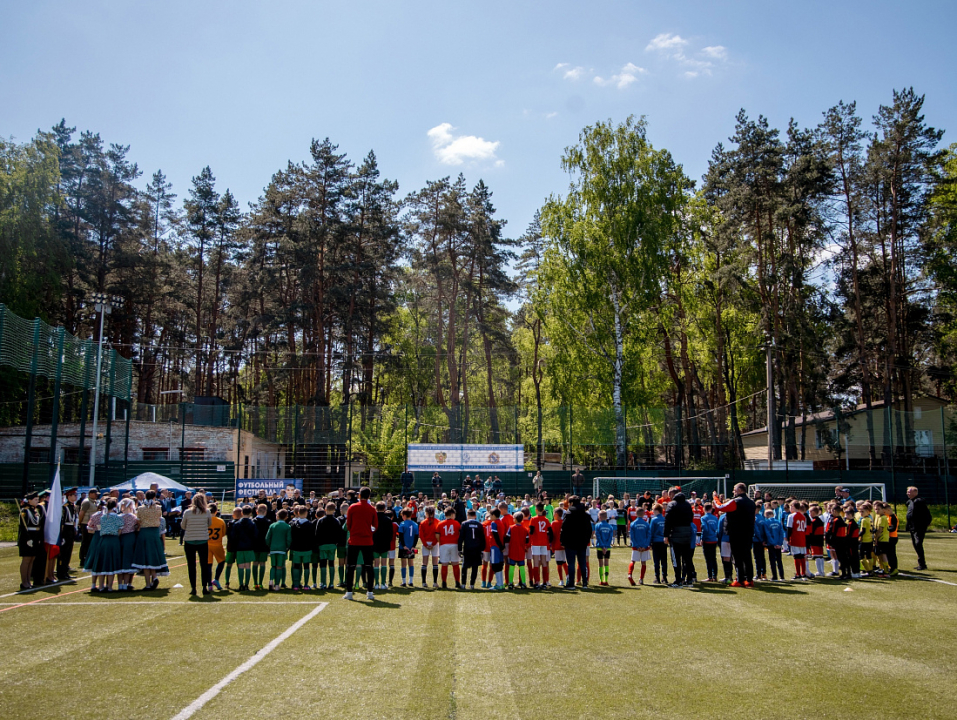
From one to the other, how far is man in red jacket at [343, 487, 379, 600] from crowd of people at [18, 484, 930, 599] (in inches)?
0.7

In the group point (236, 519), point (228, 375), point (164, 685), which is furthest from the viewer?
point (228, 375)

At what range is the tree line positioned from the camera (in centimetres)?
3475

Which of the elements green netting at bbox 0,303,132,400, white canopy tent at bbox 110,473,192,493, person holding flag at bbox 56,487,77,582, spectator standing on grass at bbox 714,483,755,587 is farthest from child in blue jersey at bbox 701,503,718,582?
green netting at bbox 0,303,132,400

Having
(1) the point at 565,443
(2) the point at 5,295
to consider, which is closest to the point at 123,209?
(2) the point at 5,295

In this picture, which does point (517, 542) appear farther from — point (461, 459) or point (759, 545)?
point (461, 459)

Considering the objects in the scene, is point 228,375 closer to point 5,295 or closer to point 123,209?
point 123,209

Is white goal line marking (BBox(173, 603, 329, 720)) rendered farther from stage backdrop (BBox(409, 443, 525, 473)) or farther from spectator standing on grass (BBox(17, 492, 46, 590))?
stage backdrop (BBox(409, 443, 525, 473))

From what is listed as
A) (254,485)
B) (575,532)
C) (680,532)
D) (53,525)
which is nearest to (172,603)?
(53,525)

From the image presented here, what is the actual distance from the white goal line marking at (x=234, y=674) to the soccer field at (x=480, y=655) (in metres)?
0.03

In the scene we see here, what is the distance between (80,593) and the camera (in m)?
12.1

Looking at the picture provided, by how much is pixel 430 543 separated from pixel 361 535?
2.34 meters

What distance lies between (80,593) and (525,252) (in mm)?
44801

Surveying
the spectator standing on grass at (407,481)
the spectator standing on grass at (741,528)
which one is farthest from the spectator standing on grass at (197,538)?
the spectator standing on grass at (407,481)

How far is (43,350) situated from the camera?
23.9m
